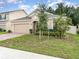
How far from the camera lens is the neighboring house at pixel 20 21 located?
32209 millimetres

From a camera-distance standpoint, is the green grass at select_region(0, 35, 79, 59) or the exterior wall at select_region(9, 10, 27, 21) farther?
the exterior wall at select_region(9, 10, 27, 21)

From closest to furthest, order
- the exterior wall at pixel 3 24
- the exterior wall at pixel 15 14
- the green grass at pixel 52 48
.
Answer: the green grass at pixel 52 48, the exterior wall at pixel 15 14, the exterior wall at pixel 3 24

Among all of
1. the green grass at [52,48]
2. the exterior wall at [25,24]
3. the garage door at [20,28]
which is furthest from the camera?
the garage door at [20,28]

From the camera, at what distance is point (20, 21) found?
34438mm

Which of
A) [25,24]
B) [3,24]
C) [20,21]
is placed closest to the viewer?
[25,24]

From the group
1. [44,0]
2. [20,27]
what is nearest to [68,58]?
[44,0]

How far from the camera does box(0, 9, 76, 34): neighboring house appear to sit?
32.2 m

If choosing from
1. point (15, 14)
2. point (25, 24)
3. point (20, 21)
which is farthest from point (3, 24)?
point (25, 24)

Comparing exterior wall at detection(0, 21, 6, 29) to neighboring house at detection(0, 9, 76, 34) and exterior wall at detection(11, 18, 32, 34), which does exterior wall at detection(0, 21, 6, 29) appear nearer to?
neighboring house at detection(0, 9, 76, 34)

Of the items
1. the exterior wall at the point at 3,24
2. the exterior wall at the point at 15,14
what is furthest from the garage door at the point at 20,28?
the exterior wall at the point at 3,24

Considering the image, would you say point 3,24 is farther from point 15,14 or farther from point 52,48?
point 52,48

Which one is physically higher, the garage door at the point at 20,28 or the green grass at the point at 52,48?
the garage door at the point at 20,28

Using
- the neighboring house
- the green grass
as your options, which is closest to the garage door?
the neighboring house

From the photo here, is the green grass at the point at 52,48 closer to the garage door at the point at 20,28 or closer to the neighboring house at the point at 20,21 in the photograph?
the neighboring house at the point at 20,21
